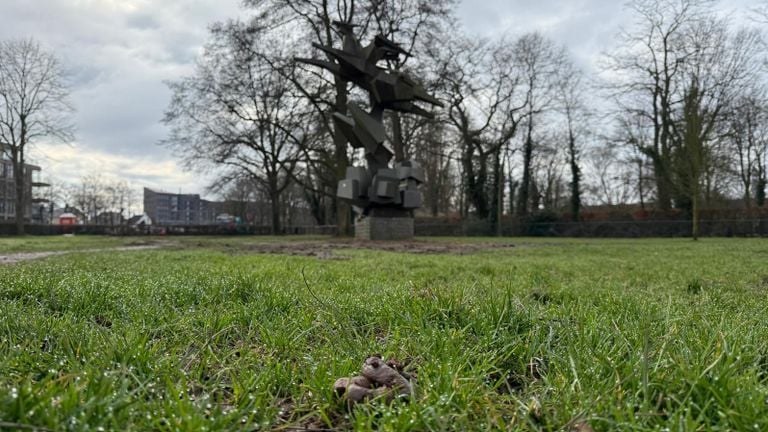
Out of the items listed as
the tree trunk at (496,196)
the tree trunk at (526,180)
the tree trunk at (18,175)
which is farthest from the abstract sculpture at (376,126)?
the tree trunk at (18,175)

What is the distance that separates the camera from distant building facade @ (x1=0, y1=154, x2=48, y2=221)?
4172cm

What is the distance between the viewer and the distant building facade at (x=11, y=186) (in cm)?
4172

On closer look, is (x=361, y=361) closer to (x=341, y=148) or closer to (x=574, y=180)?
(x=341, y=148)

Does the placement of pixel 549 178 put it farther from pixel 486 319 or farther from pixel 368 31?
pixel 486 319

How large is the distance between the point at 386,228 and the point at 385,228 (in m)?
0.05

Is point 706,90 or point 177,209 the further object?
point 177,209

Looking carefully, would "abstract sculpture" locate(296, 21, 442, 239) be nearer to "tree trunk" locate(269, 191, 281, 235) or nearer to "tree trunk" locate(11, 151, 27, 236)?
"tree trunk" locate(269, 191, 281, 235)

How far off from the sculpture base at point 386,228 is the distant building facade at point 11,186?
26361 mm

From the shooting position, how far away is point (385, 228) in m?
19.3

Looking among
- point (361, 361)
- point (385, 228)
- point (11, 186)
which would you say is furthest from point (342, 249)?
point (11, 186)

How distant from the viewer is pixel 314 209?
146ft

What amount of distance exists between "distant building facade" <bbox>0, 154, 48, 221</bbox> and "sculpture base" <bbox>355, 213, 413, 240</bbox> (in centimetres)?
2636

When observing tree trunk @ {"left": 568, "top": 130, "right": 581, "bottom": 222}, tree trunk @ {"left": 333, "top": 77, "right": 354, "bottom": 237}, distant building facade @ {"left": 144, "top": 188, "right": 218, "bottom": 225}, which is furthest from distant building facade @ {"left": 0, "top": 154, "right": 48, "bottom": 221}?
tree trunk @ {"left": 568, "top": 130, "right": 581, "bottom": 222}

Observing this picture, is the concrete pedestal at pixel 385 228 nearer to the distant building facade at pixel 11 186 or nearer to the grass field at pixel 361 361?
the grass field at pixel 361 361
